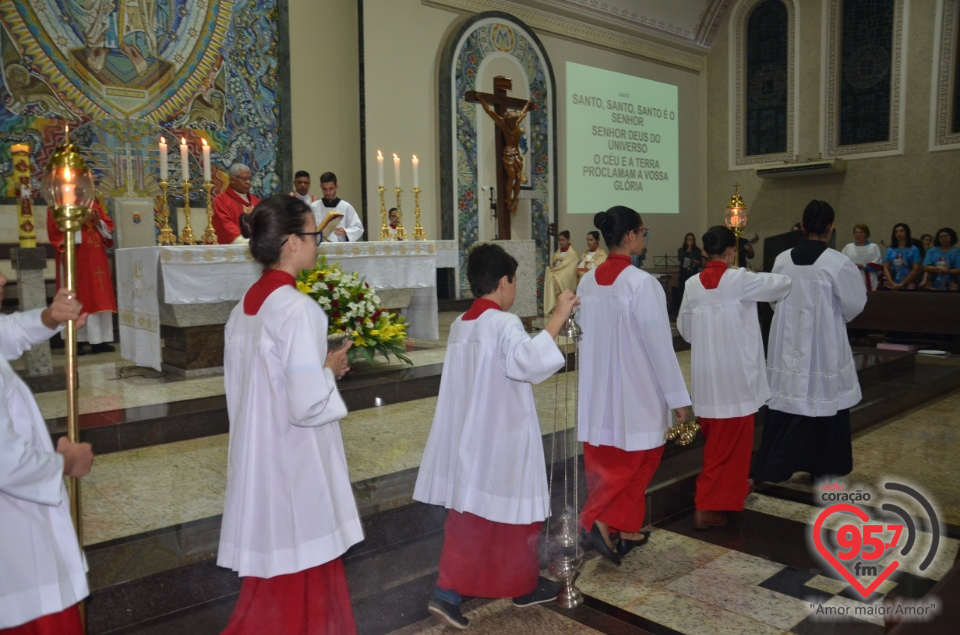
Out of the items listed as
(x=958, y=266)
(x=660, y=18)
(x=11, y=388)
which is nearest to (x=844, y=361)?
(x=11, y=388)

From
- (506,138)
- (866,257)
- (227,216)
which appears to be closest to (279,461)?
(227,216)

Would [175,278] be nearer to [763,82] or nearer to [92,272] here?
[92,272]

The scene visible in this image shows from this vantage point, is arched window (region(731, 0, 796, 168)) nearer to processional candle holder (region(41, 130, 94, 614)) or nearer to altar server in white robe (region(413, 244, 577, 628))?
altar server in white robe (region(413, 244, 577, 628))

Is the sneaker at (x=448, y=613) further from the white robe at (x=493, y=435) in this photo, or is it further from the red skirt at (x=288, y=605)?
the red skirt at (x=288, y=605)

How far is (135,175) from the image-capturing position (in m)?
8.15

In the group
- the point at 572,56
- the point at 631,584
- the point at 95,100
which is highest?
the point at 572,56

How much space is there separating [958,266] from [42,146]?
1072 centimetres

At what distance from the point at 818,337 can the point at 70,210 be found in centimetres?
383

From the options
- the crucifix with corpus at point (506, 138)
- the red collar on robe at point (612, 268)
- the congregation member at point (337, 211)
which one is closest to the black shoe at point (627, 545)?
the red collar on robe at point (612, 268)

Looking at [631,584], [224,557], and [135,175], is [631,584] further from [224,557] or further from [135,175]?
[135,175]

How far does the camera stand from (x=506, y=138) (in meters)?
9.38

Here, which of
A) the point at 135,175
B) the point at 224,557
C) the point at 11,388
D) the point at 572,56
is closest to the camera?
the point at 11,388

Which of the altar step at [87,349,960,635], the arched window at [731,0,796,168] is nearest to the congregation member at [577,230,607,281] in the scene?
the arched window at [731,0,796,168]

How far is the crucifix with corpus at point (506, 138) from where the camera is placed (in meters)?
9.13
